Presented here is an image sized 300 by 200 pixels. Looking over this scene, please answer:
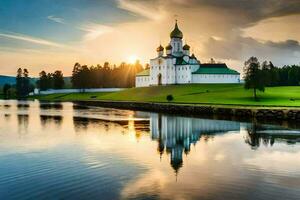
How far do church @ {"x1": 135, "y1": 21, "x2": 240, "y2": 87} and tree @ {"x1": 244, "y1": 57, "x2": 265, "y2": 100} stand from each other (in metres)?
57.2

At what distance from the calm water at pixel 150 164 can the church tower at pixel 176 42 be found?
112237 millimetres

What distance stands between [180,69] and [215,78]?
45.9 ft

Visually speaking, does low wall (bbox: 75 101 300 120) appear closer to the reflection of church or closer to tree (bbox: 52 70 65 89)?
the reflection of church

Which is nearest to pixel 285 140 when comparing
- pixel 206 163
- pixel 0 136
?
pixel 206 163

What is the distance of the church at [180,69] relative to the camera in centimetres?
14862

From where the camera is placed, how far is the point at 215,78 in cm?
14775

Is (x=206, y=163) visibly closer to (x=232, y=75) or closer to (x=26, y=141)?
(x=26, y=141)

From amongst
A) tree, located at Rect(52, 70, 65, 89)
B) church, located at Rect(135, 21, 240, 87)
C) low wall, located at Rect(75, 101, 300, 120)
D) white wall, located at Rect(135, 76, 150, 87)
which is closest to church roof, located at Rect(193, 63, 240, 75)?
church, located at Rect(135, 21, 240, 87)

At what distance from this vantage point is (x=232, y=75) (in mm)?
149250

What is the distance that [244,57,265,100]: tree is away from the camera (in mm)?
87750

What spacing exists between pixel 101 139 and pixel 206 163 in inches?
606

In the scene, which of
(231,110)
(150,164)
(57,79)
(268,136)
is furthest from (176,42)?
(150,164)

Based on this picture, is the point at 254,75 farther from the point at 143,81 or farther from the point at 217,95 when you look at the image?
the point at 143,81

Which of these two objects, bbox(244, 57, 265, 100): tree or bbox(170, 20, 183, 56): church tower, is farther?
bbox(170, 20, 183, 56): church tower
